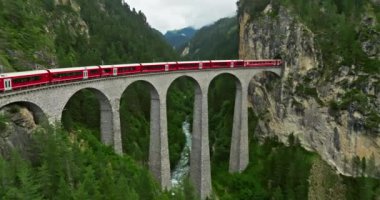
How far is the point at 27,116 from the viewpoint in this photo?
29594 millimetres

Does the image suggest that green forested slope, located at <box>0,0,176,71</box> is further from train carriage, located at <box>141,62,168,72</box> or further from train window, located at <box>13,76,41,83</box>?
train carriage, located at <box>141,62,168,72</box>

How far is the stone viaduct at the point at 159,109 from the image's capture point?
1254 inches

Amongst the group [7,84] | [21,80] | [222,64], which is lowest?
[7,84]

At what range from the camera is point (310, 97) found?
5784cm

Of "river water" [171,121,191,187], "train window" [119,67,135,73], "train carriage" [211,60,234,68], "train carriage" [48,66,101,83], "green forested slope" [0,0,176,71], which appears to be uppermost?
"green forested slope" [0,0,176,71]

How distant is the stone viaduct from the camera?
31.8 m

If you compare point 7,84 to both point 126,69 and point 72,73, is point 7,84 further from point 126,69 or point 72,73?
point 126,69

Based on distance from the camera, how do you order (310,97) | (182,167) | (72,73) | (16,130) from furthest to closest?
(182,167)
(310,97)
(72,73)
(16,130)

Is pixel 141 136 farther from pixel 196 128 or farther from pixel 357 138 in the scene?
pixel 357 138

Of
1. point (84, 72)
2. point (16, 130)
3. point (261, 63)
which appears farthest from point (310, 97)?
point (16, 130)

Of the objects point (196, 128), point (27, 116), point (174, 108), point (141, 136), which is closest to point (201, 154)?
point (196, 128)

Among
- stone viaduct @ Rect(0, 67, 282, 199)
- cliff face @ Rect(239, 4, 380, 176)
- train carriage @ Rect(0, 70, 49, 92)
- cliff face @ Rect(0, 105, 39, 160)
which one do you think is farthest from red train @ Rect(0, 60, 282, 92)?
cliff face @ Rect(239, 4, 380, 176)

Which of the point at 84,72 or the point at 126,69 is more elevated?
the point at 126,69

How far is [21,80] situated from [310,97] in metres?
42.0
